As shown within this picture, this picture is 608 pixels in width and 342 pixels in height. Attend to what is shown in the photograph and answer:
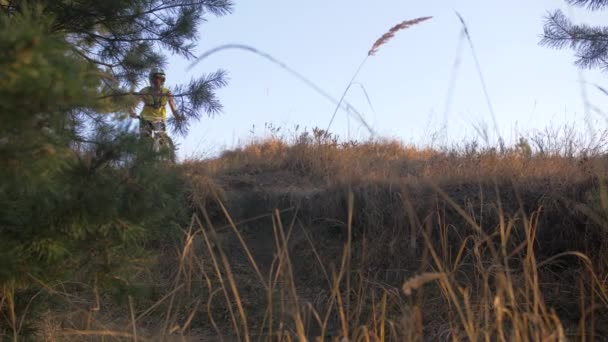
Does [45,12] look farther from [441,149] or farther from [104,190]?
[441,149]

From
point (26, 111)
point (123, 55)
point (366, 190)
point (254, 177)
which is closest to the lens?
point (26, 111)

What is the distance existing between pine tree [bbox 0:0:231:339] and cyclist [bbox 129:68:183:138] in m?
0.39

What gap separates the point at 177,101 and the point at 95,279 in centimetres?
199

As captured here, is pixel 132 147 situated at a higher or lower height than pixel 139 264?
higher

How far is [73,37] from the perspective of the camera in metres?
4.38

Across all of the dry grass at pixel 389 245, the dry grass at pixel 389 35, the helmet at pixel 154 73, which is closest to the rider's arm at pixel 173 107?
the helmet at pixel 154 73

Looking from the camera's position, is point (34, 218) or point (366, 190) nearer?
point (34, 218)

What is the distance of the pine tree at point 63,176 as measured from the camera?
1.57 meters

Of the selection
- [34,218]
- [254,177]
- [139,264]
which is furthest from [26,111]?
[254,177]

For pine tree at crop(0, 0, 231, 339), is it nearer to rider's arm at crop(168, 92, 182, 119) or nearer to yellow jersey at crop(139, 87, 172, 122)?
yellow jersey at crop(139, 87, 172, 122)

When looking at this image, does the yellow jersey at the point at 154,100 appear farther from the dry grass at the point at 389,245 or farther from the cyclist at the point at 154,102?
the dry grass at the point at 389,245

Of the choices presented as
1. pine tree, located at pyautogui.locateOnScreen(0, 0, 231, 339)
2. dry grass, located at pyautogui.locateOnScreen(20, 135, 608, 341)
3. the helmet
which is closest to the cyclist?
the helmet

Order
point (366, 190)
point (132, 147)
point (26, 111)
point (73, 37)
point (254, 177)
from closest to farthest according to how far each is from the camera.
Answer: point (26, 111), point (132, 147), point (73, 37), point (366, 190), point (254, 177)

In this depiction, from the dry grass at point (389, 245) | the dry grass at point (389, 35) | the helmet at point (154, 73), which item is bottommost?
the dry grass at point (389, 245)
